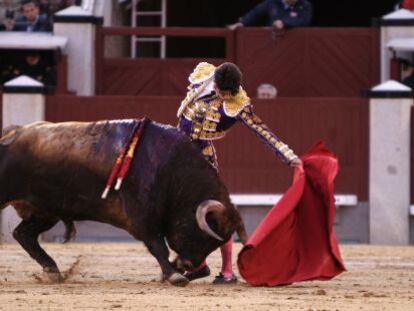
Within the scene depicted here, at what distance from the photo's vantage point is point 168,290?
9.90m

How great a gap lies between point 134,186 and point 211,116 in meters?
0.62

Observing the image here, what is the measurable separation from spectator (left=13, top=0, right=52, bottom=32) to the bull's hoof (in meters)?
8.15

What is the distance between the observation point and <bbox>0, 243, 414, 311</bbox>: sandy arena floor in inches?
353

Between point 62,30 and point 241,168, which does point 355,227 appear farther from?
point 62,30

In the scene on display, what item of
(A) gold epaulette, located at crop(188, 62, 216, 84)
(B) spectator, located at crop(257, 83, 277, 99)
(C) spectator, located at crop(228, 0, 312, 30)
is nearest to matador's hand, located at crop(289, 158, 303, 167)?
(A) gold epaulette, located at crop(188, 62, 216, 84)

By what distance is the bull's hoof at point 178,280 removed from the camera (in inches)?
397

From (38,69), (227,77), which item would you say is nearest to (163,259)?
(227,77)

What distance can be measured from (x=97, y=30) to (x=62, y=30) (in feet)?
1.25

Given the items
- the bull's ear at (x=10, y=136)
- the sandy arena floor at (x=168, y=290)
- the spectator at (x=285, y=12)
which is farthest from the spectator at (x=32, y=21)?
the bull's ear at (x=10, y=136)

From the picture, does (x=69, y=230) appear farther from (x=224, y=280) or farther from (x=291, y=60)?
(x=291, y=60)

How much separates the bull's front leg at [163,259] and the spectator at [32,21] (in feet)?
26.2

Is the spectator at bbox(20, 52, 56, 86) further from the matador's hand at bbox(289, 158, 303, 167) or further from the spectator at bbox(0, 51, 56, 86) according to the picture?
the matador's hand at bbox(289, 158, 303, 167)

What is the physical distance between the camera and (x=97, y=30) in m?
17.7

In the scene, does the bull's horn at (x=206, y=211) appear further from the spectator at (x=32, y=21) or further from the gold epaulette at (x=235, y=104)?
the spectator at (x=32, y=21)
